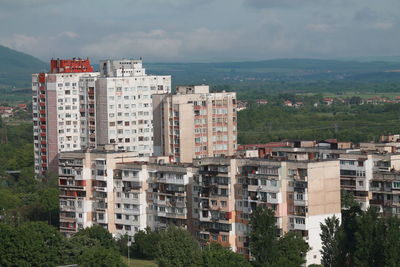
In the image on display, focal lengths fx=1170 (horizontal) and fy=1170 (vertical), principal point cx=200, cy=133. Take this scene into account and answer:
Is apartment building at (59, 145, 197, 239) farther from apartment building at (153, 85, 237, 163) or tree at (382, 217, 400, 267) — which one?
tree at (382, 217, 400, 267)

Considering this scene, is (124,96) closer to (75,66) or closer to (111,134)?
(111,134)

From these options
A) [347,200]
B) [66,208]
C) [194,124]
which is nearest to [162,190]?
[66,208]

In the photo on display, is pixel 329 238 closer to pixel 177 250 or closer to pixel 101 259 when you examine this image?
pixel 177 250

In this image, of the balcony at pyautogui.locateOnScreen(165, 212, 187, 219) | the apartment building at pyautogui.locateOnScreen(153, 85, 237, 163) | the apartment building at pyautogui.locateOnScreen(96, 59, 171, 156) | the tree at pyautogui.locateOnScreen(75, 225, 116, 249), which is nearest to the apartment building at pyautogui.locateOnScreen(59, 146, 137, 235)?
the tree at pyautogui.locateOnScreen(75, 225, 116, 249)

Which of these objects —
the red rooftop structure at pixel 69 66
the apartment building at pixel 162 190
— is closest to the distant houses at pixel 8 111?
the red rooftop structure at pixel 69 66

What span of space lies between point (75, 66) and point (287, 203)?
109ft

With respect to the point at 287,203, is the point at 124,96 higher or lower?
higher

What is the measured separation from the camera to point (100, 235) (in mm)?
50562

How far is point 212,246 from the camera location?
4678 centimetres

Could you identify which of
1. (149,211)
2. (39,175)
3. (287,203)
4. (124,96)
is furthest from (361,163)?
(39,175)

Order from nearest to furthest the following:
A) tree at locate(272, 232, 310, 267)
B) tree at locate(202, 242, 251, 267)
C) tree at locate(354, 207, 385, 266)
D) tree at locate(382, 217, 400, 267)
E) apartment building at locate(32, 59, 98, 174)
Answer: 1. tree at locate(382, 217, 400, 267)
2. tree at locate(354, 207, 385, 266)
3. tree at locate(202, 242, 251, 267)
4. tree at locate(272, 232, 310, 267)
5. apartment building at locate(32, 59, 98, 174)

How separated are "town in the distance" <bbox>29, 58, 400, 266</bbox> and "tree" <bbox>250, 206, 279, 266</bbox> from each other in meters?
1.63

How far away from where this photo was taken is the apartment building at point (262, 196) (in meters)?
46.1

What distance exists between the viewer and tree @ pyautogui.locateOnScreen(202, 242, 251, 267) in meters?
43.0
